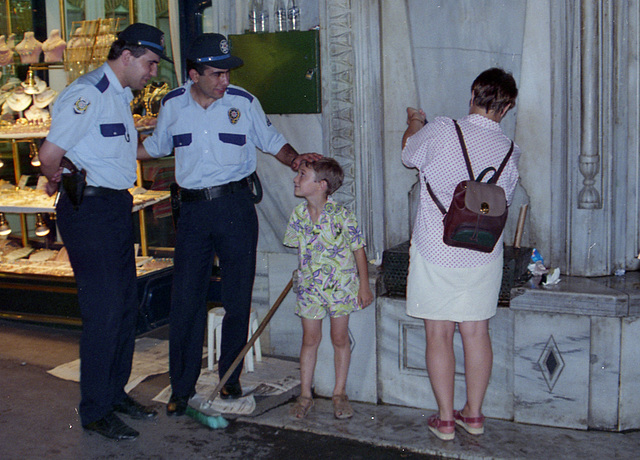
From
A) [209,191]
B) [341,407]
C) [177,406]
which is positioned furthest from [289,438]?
[209,191]

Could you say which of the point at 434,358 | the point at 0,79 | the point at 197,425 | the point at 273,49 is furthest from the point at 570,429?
the point at 0,79

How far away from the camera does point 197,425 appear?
14.4 ft

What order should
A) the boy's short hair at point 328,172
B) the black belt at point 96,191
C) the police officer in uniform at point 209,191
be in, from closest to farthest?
the black belt at point 96,191 → the boy's short hair at point 328,172 → the police officer in uniform at point 209,191

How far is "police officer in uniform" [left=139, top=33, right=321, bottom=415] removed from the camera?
14.4ft

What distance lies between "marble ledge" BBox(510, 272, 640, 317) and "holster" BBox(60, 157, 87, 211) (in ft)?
7.38

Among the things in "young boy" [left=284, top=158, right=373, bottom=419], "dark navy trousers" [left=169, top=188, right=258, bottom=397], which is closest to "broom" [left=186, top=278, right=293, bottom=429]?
"dark navy trousers" [left=169, top=188, right=258, bottom=397]

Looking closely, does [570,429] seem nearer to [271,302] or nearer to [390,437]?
[390,437]

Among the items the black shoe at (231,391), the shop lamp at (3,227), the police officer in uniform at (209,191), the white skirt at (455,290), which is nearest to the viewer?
the white skirt at (455,290)

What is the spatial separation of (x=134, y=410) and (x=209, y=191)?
4.18 feet

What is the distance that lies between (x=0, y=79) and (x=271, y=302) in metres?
3.72

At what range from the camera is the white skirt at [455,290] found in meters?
3.91

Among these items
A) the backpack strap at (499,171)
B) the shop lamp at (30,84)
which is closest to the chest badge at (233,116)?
the backpack strap at (499,171)

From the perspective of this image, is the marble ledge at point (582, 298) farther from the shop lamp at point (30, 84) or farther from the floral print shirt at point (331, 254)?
the shop lamp at point (30, 84)

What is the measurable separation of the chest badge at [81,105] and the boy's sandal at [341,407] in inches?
79.3
